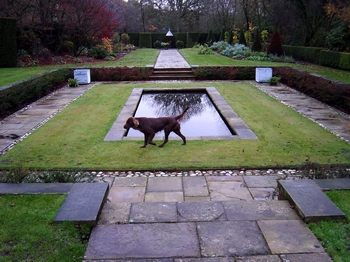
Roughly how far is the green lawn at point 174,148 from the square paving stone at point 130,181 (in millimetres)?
404

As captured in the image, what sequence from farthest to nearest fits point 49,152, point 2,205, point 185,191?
point 49,152, point 185,191, point 2,205

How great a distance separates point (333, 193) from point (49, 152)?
483 centimetres

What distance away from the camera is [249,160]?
5703 mm

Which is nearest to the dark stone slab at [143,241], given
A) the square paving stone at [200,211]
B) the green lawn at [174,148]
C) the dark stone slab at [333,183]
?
the square paving stone at [200,211]

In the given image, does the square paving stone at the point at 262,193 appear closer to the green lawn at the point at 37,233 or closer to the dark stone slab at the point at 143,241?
the dark stone slab at the point at 143,241

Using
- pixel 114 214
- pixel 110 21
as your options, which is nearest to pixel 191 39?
pixel 110 21

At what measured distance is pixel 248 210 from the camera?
12.0ft

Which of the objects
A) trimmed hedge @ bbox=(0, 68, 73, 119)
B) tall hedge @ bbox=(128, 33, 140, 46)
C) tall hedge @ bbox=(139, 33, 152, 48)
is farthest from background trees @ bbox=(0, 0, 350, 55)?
tall hedge @ bbox=(128, 33, 140, 46)

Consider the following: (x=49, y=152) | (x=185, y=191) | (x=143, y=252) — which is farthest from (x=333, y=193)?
(x=49, y=152)

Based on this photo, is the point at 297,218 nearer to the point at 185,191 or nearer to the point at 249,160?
the point at 185,191

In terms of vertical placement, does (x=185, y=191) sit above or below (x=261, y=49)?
below

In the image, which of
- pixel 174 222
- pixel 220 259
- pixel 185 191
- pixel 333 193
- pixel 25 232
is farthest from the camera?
pixel 185 191

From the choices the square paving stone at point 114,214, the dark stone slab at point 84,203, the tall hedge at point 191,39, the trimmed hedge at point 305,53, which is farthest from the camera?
the tall hedge at point 191,39

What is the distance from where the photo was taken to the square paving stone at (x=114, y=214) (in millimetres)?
3395
